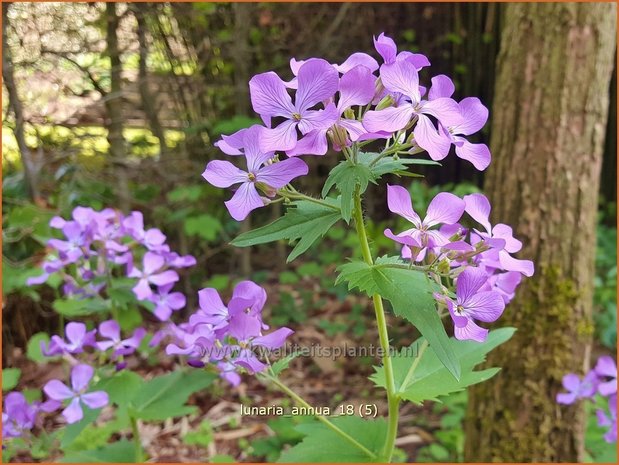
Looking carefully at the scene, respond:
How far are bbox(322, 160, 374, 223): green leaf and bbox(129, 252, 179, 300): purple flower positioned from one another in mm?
829

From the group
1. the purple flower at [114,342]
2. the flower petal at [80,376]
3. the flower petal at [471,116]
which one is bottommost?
the flower petal at [80,376]

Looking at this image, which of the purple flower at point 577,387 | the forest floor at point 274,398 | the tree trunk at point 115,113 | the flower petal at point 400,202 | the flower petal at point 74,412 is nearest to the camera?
the flower petal at point 400,202

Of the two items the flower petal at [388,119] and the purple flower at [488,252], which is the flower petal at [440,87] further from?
the purple flower at [488,252]

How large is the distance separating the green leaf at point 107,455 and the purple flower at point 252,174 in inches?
41.3

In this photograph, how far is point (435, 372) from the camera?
1.08m

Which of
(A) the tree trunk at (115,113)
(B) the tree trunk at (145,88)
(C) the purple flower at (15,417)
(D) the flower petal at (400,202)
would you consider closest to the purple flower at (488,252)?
(D) the flower petal at (400,202)

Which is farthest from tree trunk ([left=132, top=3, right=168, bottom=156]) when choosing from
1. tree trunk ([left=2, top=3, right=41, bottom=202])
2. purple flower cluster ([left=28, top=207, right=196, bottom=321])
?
purple flower cluster ([left=28, top=207, right=196, bottom=321])

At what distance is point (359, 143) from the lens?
859mm

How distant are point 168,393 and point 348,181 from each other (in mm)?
1051

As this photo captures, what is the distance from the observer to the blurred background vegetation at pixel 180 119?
3.04 meters

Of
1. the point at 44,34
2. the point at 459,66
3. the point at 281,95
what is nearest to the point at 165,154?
the point at 44,34

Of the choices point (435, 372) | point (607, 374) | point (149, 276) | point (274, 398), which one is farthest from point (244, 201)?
point (274, 398)

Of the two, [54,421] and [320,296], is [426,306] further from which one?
[320,296]

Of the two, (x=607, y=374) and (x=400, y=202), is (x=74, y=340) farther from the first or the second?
(x=607, y=374)
